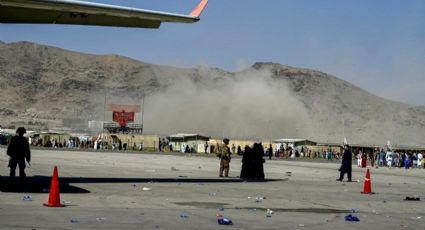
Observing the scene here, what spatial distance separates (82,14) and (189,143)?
287 feet

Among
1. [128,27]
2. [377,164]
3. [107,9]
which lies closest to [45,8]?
[107,9]

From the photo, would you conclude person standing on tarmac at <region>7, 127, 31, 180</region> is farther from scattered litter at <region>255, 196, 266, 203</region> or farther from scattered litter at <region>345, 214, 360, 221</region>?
scattered litter at <region>345, 214, 360, 221</region>

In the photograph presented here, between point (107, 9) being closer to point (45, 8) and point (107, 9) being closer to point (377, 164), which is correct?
point (45, 8)

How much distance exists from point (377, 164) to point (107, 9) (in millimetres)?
48134

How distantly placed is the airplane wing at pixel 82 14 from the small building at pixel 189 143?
237 feet

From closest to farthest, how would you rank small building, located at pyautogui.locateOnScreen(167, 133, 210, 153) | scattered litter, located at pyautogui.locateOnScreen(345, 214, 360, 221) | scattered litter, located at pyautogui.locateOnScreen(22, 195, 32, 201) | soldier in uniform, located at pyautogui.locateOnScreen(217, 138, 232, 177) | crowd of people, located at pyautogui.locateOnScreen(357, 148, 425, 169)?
1. scattered litter, located at pyautogui.locateOnScreen(345, 214, 360, 221)
2. scattered litter, located at pyautogui.locateOnScreen(22, 195, 32, 201)
3. soldier in uniform, located at pyautogui.locateOnScreen(217, 138, 232, 177)
4. crowd of people, located at pyautogui.locateOnScreen(357, 148, 425, 169)
5. small building, located at pyautogui.locateOnScreen(167, 133, 210, 153)

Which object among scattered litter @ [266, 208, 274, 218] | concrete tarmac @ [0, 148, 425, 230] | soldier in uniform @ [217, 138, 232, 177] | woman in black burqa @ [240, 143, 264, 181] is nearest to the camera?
concrete tarmac @ [0, 148, 425, 230]

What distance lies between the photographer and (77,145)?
344 ft

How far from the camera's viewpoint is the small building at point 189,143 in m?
100

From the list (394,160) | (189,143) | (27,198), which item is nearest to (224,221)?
(27,198)

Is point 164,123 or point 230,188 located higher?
point 164,123

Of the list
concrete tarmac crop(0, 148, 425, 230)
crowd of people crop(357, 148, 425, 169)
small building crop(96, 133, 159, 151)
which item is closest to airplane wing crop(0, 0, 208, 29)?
concrete tarmac crop(0, 148, 425, 230)

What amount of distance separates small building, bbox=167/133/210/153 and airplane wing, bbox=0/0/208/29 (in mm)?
72184

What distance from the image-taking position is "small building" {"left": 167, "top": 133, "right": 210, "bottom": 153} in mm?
100475
